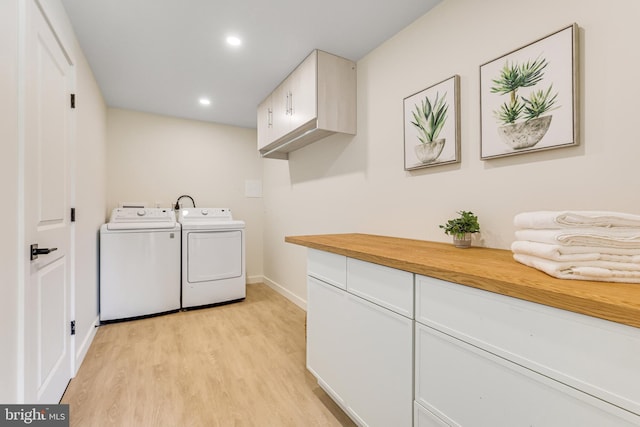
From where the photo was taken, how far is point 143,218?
3199 millimetres

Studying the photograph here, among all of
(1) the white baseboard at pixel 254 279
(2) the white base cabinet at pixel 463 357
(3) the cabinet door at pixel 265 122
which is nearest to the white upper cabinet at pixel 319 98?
(3) the cabinet door at pixel 265 122

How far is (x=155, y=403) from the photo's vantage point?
1.61m

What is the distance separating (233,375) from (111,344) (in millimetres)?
1245

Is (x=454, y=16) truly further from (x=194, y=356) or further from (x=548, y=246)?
(x=194, y=356)

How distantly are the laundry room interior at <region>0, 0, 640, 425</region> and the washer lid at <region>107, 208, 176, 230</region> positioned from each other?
0.60 feet

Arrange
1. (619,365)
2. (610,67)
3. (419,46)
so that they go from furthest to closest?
(419,46) → (610,67) → (619,365)

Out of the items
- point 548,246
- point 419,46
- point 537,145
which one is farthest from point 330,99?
point 548,246

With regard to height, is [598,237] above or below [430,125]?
below

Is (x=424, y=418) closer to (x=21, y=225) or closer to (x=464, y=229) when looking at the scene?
(x=464, y=229)

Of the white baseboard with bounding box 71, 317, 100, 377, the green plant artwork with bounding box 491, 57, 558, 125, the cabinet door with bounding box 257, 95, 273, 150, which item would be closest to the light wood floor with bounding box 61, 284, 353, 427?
the white baseboard with bounding box 71, 317, 100, 377

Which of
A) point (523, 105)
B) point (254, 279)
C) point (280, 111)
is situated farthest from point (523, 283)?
point (254, 279)

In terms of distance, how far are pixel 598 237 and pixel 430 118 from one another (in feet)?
3.63

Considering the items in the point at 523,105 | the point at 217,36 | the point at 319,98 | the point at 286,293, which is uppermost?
the point at 217,36

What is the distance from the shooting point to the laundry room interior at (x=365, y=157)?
1030 mm
